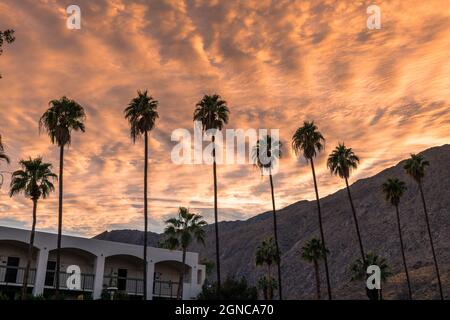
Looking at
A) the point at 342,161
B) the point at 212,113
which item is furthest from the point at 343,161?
the point at 212,113

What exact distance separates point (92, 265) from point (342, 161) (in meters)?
30.8

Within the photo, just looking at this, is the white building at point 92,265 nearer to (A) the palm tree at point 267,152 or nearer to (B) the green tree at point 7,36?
(A) the palm tree at point 267,152

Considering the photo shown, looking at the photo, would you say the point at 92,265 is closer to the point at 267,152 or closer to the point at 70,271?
the point at 70,271

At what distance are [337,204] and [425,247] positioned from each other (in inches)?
2633

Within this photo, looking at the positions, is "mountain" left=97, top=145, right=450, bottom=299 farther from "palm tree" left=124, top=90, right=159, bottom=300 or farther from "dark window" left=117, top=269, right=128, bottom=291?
"palm tree" left=124, top=90, right=159, bottom=300

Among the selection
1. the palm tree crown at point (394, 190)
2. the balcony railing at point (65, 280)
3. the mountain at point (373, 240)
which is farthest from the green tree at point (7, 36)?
the mountain at point (373, 240)

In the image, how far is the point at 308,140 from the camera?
2025 inches

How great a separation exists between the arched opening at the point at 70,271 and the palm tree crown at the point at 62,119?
12.2 metres

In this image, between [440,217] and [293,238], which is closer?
[440,217]

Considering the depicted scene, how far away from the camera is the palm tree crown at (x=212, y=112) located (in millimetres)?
44812
